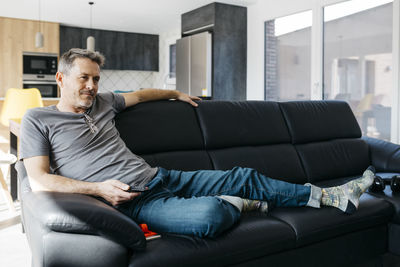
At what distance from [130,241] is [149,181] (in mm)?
512

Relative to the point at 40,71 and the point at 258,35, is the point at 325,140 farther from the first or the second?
the point at 40,71

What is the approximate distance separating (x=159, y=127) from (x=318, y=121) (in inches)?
51.0

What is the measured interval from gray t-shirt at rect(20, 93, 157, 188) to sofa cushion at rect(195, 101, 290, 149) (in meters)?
0.66

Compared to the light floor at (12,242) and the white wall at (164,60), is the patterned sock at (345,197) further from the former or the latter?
the white wall at (164,60)

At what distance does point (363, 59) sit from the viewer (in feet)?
13.1

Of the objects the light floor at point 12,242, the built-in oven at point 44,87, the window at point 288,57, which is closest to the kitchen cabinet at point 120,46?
the built-in oven at point 44,87

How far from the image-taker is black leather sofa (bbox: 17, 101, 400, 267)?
1340 mm

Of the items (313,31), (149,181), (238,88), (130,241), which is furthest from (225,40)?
(130,241)

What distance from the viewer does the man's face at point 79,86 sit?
6.14 feet

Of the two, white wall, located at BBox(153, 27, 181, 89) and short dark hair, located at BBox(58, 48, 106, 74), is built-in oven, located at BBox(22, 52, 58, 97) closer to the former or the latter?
white wall, located at BBox(153, 27, 181, 89)

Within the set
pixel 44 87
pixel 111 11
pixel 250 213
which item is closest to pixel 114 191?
pixel 250 213

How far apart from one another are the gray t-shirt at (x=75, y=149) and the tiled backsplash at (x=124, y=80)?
618cm

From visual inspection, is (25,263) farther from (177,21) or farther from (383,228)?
(177,21)

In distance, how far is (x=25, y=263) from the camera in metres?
2.24
